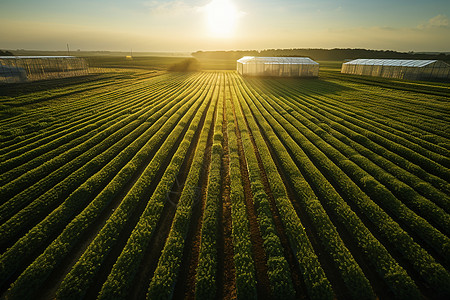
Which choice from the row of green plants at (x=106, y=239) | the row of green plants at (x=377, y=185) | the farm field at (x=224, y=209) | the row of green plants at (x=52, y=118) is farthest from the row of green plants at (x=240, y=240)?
the row of green plants at (x=52, y=118)

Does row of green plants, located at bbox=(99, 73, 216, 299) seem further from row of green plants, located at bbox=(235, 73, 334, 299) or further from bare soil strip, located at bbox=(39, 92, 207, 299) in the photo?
row of green plants, located at bbox=(235, 73, 334, 299)

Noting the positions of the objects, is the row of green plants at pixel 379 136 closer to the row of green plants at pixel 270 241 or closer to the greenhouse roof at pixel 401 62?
the row of green plants at pixel 270 241

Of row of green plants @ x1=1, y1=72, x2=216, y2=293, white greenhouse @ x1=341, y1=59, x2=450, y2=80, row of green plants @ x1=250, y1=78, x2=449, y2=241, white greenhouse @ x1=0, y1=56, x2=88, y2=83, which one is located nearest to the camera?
row of green plants @ x1=1, y1=72, x2=216, y2=293

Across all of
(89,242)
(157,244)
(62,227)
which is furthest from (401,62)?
(62,227)

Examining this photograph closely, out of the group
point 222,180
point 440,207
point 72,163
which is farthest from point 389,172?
point 72,163

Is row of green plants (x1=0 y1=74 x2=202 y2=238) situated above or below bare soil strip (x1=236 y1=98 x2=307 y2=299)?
above

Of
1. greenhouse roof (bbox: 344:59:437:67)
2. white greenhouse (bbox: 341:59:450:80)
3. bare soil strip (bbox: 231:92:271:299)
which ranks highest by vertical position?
greenhouse roof (bbox: 344:59:437:67)

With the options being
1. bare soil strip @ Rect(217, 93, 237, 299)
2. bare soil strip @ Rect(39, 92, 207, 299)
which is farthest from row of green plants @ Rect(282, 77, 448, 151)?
bare soil strip @ Rect(39, 92, 207, 299)
